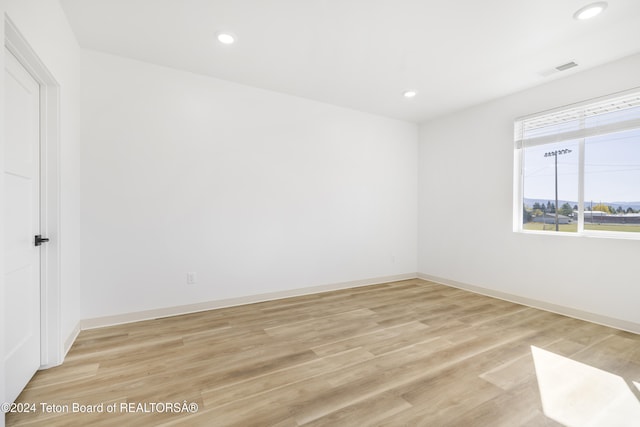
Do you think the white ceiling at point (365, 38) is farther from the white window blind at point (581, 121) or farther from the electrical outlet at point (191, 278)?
the electrical outlet at point (191, 278)

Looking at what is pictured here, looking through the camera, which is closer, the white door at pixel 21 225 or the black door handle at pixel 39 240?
the white door at pixel 21 225

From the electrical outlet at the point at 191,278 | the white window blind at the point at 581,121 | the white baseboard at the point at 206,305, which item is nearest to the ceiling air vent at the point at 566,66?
the white window blind at the point at 581,121

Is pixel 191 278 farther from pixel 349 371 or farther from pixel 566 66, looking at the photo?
pixel 566 66

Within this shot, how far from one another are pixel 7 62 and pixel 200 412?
7.73 ft

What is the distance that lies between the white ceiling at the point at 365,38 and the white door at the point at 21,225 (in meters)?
0.97

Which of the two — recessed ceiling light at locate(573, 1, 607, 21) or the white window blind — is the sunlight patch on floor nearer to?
the white window blind

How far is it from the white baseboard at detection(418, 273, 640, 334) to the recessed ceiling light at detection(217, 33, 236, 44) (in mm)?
4556

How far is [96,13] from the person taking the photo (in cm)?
242

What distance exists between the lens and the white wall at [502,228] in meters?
3.11

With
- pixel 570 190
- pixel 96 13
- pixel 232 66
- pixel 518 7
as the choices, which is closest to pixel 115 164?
pixel 96 13

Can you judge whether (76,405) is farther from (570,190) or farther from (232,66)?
(570,190)

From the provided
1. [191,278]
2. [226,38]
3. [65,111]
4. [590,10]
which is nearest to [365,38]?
[226,38]

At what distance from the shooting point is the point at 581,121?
11.3 feet

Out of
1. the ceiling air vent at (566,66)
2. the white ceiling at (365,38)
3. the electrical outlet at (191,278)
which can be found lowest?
the electrical outlet at (191,278)
